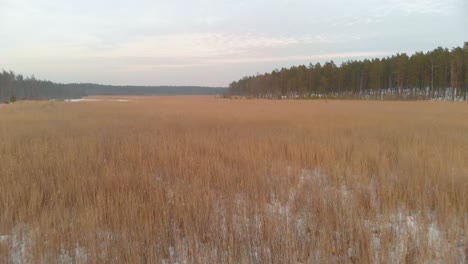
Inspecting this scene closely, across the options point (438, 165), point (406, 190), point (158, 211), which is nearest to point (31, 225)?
point (158, 211)

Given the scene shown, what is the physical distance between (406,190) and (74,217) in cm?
517

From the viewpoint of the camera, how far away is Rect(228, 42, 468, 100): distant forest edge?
62081mm

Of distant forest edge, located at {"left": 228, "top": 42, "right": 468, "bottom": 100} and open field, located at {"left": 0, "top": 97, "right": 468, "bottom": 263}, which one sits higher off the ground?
distant forest edge, located at {"left": 228, "top": 42, "right": 468, "bottom": 100}

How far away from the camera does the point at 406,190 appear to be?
189 inches

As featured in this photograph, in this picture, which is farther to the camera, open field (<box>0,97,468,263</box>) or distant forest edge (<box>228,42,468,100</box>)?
distant forest edge (<box>228,42,468,100</box>)

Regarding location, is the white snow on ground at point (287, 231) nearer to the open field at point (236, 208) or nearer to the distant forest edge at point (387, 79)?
the open field at point (236, 208)

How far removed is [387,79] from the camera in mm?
79500

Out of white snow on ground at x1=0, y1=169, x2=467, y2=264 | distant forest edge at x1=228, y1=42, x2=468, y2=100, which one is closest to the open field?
white snow on ground at x1=0, y1=169, x2=467, y2=264

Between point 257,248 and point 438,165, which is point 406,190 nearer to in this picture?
point 438,165

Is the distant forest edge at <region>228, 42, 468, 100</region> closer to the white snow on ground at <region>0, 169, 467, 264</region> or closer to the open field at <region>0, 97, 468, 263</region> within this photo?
the open field at <region>0, 97, 468, 263</region>

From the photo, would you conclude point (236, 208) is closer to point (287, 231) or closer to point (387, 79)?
point (287, 231)

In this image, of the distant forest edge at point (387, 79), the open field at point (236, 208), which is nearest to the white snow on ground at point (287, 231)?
the open field at point (236, 208)

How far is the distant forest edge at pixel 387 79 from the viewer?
62.1 metres

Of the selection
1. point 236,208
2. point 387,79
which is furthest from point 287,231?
point 387,79
